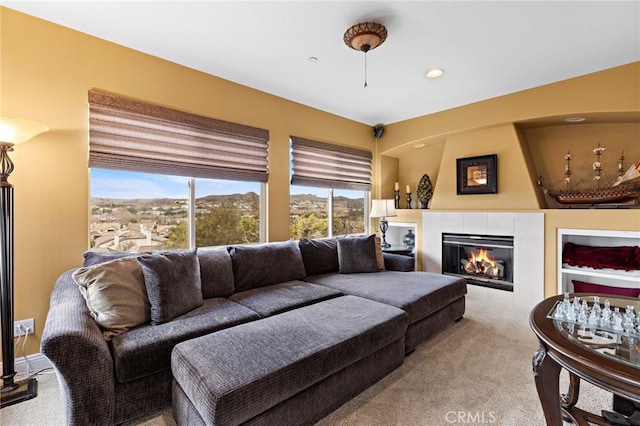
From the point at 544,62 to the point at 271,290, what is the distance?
339cm

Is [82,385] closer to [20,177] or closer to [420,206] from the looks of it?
[20,177]

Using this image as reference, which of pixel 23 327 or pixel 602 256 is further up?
pixel 602 256

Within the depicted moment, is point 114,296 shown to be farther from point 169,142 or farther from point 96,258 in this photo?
point 169,142

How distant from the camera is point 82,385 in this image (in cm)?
140

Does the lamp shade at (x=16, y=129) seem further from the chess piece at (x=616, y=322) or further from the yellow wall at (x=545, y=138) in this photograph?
the yellow wall at (x=545, y=138)

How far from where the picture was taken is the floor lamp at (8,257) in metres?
1.85

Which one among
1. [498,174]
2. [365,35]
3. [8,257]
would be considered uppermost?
[365,35]

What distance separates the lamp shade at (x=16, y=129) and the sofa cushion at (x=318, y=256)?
7.80 feet

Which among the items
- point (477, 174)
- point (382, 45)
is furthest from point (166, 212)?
point (477, 174)

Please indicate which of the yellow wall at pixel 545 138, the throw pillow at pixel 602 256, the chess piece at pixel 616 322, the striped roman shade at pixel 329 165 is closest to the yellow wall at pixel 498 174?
the yellow wall at pixel 545 138

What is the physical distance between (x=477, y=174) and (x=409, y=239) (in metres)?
1.46

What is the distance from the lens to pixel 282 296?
2.45 m

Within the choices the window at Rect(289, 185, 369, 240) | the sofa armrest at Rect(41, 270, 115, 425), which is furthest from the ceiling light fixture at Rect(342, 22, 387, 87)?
the sofa armrest at Rect(41, 270, 115, 425)

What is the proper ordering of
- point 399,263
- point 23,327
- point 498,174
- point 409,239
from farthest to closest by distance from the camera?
1. point 409,239
2. point 498,174
3. point 399,263
4. point 23,327
